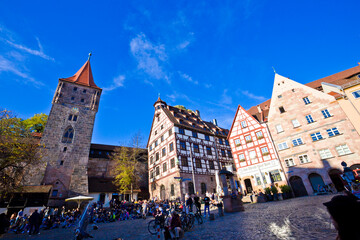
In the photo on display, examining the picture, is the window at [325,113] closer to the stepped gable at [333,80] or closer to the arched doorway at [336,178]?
the stepped gable at [333,80]

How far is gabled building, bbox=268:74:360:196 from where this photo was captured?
18.9m

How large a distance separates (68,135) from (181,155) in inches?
776

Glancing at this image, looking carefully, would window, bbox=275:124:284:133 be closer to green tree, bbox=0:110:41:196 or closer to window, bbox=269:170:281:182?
window, bbox=269:170:281:182

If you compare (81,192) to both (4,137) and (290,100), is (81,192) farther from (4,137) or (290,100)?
(290,100)

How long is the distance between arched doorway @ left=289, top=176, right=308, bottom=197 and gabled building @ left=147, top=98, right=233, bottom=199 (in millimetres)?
9651

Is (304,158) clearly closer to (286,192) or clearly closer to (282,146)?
(282,146)

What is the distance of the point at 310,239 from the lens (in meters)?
4.65

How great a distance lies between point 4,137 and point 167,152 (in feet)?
63.0

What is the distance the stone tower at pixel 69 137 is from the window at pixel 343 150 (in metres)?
32.8

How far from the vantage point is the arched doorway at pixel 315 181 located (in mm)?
19341

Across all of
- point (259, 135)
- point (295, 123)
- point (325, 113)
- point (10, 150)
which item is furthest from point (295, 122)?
point (10, 150)

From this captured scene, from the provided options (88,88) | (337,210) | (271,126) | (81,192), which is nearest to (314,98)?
(271,126)

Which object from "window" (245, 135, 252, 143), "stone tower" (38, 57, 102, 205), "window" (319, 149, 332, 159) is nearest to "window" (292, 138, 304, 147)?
"window" (319, 149, 332, 159)

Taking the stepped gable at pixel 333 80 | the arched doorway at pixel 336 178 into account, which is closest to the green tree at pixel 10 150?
the stepped gable at pixel 333 80
